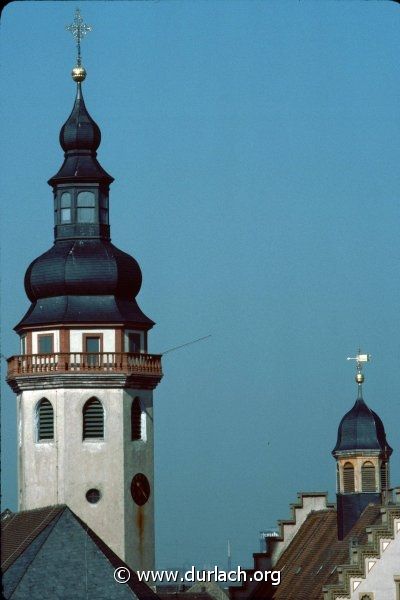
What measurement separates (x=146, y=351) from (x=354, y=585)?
1201 centimetres

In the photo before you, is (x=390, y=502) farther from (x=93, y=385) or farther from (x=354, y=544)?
(x=93, y=385)

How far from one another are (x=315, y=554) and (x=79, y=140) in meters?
18.4

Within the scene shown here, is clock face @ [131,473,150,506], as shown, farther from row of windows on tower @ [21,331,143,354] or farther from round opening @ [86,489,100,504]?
row of windows on tower @ [21,331,143,354]

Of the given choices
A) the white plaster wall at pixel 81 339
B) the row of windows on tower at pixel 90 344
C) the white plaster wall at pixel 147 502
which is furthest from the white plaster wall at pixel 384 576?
the white plaster wall at pixel 81 339

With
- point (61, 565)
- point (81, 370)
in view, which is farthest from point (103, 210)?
point (61, 565)

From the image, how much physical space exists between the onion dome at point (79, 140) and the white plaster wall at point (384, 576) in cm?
Answer: 1783

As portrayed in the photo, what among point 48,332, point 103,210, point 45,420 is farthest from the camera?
point 103,210

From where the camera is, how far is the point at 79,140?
7581 centimetres

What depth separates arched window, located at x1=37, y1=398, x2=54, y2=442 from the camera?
72375 mm

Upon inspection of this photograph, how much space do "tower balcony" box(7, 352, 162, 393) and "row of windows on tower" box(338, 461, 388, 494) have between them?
9981mm

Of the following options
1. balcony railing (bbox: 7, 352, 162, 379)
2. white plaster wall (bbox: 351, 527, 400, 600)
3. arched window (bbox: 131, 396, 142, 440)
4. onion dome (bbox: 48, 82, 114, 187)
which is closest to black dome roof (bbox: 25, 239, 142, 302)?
balcony railing (bbox: 7, 352, 162, 379)

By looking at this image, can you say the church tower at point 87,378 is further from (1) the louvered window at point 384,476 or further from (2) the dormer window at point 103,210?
(1) the louvered window at point 384,476

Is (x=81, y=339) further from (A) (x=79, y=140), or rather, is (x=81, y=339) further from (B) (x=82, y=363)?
(A) (x=79, y=140)

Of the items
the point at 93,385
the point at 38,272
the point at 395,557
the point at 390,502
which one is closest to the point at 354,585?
the point at 395,557
